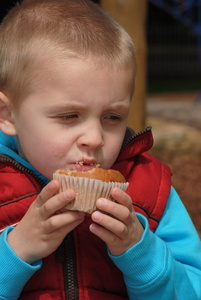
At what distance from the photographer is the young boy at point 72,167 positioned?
2.13 m

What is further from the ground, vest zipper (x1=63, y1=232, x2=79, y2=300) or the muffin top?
the muffin top

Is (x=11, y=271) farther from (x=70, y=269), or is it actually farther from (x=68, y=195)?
(x=68, y=195)

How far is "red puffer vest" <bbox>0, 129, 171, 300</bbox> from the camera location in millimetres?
2324

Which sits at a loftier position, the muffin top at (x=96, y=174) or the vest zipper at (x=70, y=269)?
the muffin top at (x=96, y=174)

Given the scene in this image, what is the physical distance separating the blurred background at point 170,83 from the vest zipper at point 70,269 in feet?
8.00

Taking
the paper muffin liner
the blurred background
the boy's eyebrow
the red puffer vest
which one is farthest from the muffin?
the blurred background

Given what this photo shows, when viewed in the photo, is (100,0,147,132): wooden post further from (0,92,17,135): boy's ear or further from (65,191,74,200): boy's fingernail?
(65,191,74,200): boy's fingernail

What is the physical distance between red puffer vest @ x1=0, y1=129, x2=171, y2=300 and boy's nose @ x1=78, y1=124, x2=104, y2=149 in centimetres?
38

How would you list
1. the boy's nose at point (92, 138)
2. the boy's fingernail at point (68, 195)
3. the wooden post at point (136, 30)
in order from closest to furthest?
the boy's fingernail at point (68, 195), the boy's nose at point (92, 138), the wooden post at point (136, 30)

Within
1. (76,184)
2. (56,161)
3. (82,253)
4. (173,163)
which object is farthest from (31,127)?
(173,163)

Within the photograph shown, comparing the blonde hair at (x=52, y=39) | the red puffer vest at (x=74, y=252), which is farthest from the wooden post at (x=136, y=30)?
the blonde hair at (x=52, y=39)

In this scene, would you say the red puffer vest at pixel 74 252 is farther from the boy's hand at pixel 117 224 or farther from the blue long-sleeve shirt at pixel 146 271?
the boy's hand at pixel 117 224

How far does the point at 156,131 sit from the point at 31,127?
21.5ft

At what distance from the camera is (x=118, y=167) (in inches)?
100
